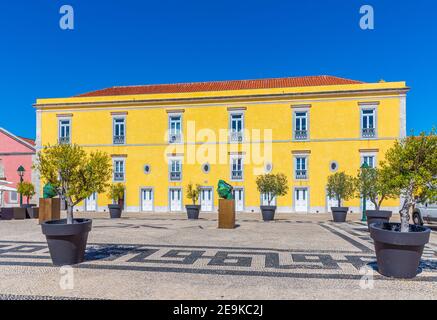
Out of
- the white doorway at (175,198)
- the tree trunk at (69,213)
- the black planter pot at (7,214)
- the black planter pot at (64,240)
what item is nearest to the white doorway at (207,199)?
the white doorway at (175,198)

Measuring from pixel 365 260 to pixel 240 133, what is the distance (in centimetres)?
1701

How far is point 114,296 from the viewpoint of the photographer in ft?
15.3

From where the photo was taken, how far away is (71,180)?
736cm

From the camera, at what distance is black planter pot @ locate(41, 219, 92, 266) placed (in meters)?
6.29

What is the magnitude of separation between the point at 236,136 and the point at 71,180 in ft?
56.2

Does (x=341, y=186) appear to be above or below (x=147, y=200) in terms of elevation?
above

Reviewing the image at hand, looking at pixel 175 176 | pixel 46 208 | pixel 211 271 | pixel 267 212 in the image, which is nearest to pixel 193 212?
pixel 267 212

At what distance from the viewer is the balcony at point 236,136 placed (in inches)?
926

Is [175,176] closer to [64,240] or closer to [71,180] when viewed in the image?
[71,180]

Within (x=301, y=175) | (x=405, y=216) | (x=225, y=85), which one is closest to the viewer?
(x=405, y=216)

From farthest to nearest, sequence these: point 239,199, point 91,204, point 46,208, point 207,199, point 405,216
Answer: point 91,204 < point 207,199 < point 239,199 < point 46,208 < point 405,216

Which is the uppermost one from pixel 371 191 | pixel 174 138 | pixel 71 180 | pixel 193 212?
pixel 174 138

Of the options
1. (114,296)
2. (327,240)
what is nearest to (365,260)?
(327,240)

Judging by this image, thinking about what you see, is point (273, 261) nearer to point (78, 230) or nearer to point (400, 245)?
point (400, 245)
